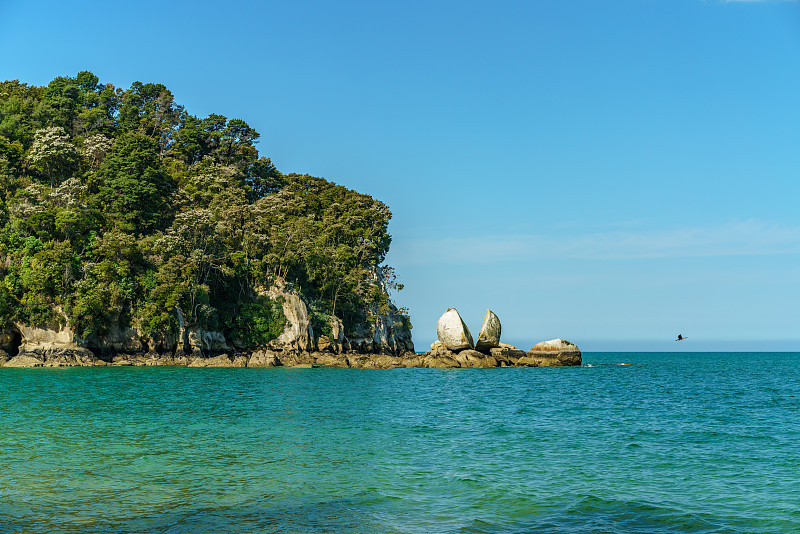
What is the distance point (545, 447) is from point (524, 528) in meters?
8.01

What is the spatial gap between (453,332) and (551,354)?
464 inches

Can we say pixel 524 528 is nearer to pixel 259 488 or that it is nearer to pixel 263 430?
pixel 259 488

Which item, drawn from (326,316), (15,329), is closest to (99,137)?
(15,329)

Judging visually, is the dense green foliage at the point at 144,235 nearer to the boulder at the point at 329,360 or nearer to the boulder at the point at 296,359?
the boulder at the point at 296,359

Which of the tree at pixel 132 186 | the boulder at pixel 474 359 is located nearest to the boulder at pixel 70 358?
the tree at pixel 132 186

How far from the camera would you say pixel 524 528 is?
10.1 metres

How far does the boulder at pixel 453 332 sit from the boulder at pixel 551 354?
262 inches

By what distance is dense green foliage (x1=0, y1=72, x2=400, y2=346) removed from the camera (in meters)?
52.1

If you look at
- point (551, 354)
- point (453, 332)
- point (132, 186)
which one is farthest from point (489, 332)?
point (132, 186)

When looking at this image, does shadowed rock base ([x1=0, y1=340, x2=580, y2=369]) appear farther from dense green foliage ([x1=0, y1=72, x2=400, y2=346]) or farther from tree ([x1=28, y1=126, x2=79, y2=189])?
tree ([x1=28, y1=126, x2=79, y2=189])

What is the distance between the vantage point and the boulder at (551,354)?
6556 centimetres

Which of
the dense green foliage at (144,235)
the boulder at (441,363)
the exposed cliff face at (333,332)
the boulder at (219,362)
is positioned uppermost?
the dense green foliage at (144,235)

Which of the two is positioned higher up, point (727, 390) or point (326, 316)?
point (326, 316)

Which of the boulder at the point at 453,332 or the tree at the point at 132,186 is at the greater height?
the tree at the point at 132,186
